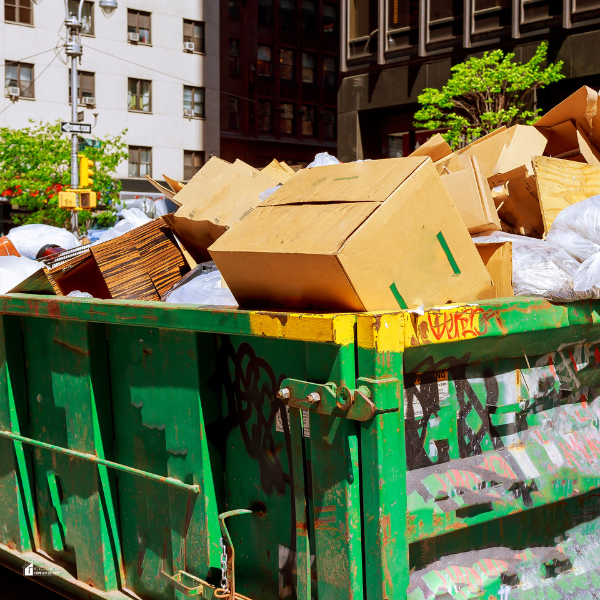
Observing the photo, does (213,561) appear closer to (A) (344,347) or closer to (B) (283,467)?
(B) (283,467)

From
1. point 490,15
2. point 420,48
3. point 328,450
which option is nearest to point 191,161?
point 420,48

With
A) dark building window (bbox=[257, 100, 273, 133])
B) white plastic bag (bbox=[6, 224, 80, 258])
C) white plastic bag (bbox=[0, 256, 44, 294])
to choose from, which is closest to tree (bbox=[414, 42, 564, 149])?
white plastic bag (bbox=[6, 224, 80, 258])

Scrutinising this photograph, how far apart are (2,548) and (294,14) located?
4406 centimetres

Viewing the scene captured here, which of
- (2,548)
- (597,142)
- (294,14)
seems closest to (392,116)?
(597,142)

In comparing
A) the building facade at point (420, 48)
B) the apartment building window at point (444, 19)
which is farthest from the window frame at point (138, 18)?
the apartment building window at point (444, 19)

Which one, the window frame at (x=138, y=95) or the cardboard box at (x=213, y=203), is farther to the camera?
the window frame at (x=138, y=95)

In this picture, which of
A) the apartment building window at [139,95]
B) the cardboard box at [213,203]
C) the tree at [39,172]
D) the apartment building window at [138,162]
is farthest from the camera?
the apartment building window at [139,95]

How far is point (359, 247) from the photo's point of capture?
6.29ft

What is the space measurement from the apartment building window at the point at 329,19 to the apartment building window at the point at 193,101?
1080cm

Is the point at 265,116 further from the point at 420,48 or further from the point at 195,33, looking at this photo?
the point at 420,48

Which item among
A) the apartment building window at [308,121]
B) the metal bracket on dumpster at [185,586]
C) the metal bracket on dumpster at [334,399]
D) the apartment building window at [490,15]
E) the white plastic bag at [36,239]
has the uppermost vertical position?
the apartment building window at [308,121]

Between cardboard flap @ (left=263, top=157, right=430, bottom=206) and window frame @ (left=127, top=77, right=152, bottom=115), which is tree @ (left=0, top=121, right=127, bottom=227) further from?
cardboard flap @ (left=263, top=157, right=430, bottom=206)

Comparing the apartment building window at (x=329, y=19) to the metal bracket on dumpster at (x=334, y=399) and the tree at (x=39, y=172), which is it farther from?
the metal bracket on dumpster at (x=334, y=399)

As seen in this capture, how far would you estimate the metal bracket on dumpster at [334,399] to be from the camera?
1808mm
